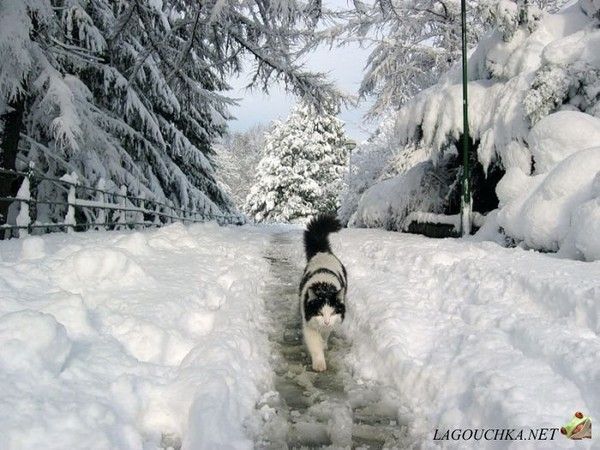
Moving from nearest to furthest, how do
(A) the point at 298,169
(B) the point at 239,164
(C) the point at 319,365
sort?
(C) the point at 319,365, (A) the point at 298,169, (B) the point at 239,164

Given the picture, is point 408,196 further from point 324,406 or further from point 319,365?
point 324,406

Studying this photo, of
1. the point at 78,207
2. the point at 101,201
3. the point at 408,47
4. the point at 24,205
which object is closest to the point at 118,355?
the point at 24,205

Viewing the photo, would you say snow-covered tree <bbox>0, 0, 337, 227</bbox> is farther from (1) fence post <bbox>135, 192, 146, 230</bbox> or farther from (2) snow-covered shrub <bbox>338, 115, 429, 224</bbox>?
(2) snow-covered shrub <bbox>338, 115, 429, 224</bbox>

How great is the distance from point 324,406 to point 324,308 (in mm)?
1401

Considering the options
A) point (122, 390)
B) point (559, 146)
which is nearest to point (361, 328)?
point (122, 390)

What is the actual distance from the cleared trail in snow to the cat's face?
0.38 meters

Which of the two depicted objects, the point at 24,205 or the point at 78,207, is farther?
the point at 78,207

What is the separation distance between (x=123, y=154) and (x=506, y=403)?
10.9 m

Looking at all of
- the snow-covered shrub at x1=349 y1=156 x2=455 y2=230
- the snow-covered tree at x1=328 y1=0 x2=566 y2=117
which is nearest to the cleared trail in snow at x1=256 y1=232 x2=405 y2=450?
the snow-covered shrub at x1=349 y1=156 x2=455 y2=230

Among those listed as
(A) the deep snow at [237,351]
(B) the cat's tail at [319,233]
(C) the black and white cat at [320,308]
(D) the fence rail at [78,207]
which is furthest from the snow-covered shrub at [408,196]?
(C) the black and white cat at [320,308]

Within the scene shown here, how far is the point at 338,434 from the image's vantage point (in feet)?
10.7

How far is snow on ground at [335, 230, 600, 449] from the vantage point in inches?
119

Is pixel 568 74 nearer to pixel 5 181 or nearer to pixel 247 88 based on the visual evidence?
pixel 247 88

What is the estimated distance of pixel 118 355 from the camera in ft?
11.3
